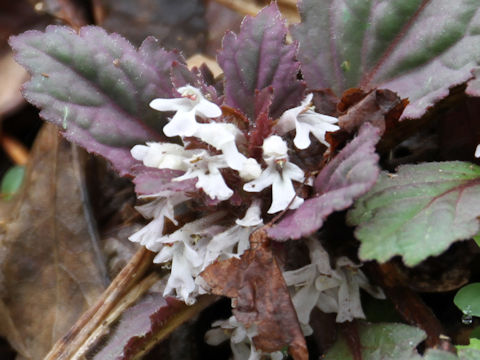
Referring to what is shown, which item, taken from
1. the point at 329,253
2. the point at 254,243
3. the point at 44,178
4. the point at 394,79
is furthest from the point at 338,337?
the point at 44,178

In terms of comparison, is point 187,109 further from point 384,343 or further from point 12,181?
point 12,181

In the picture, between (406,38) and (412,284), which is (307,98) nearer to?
(406,38)

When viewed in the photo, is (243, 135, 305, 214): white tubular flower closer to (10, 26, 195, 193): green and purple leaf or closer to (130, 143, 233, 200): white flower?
(130, 143, 233, 200): white flower

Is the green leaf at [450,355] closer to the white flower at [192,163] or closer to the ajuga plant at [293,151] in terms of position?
the ajuga plant at [293,151]

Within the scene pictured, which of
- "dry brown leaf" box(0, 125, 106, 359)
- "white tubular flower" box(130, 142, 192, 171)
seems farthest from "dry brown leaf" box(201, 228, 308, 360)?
"dry brown leaf" box(0, 125, 106, 359)

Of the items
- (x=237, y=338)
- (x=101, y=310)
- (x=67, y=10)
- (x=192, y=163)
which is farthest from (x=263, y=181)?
(x=67, y=10)

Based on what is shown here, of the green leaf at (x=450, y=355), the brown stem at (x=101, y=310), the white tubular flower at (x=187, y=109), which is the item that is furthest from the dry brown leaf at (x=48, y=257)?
the green leaf at (x=450, y=355)
